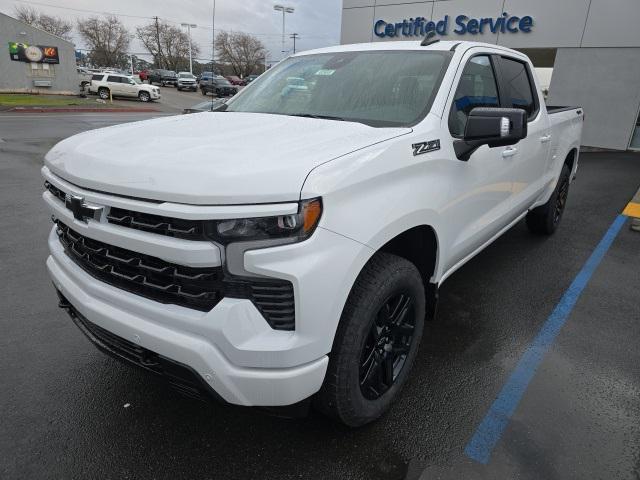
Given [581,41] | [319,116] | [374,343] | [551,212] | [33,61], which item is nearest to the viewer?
[374,343]

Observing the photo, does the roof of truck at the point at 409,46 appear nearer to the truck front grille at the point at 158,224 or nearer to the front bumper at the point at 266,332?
the front bumper at the point at 266,332

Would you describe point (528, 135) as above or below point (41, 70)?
below

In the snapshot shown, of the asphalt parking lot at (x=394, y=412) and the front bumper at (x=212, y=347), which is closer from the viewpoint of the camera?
the front bumper at (x=212, y=347)

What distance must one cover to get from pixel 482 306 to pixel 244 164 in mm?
2722

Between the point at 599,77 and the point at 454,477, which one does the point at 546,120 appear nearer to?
the point at 454,477

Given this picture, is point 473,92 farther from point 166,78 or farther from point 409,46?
point 166,78

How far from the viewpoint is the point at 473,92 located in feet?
9.75

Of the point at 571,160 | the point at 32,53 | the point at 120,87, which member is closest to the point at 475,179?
the point at 571,160

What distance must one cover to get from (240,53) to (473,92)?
3410 inches

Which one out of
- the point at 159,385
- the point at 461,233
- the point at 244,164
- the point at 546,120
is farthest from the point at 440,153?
the point at 546,120

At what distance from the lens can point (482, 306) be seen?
3.76m

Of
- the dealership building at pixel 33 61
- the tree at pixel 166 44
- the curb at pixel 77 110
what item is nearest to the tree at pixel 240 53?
the tree at pixel 166 44

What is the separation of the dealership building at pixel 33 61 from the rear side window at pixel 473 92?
34.0m

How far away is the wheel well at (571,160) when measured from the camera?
5.44 m
